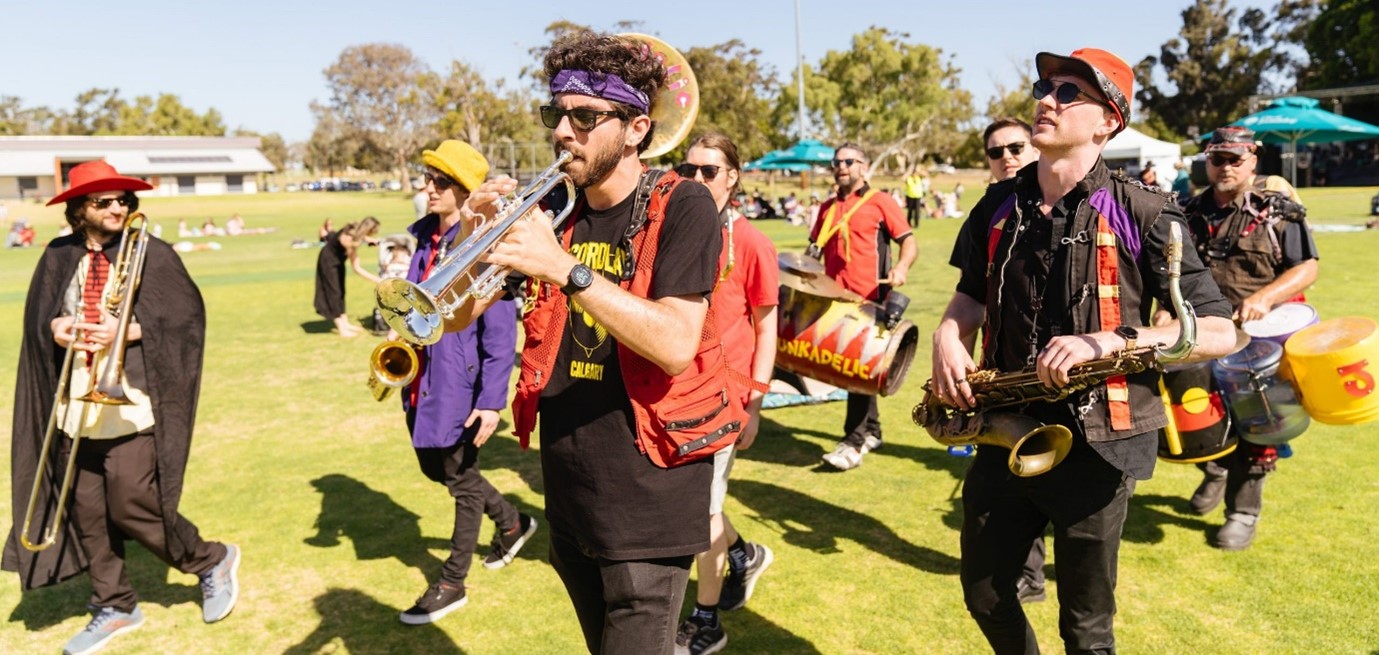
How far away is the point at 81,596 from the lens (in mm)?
5301

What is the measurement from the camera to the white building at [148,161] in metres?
84.1

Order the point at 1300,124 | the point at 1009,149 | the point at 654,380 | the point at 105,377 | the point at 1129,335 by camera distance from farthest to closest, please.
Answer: the point at 1300,124, the point at 1009,149, the point at 105,377, the point at 1129,335, the point at 654,380

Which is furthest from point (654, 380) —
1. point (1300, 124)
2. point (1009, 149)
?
point (1300, 124)

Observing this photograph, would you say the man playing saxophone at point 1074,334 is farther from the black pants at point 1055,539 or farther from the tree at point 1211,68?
the tree at point 1211,68

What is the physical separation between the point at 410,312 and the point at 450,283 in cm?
16

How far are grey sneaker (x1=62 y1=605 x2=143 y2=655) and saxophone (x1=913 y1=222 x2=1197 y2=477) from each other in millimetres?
4028

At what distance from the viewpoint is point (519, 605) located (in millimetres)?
4961

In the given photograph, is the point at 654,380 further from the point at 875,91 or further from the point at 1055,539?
the point at 875,91

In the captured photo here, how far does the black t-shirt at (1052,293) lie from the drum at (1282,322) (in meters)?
2.15

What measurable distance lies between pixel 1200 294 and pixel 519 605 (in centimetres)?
348

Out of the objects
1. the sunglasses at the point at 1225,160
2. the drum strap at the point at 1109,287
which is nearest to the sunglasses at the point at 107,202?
the drum strap at the point at 1109,287

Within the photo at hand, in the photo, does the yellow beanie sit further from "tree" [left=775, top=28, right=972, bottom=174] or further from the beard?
"tree" [left=775, top=28, right=972, bottom=174]

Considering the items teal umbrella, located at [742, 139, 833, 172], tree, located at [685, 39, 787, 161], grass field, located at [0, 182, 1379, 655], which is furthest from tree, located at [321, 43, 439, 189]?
grass field, located at [0, 182, 1379, 655]

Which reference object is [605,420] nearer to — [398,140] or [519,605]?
[519,605]
